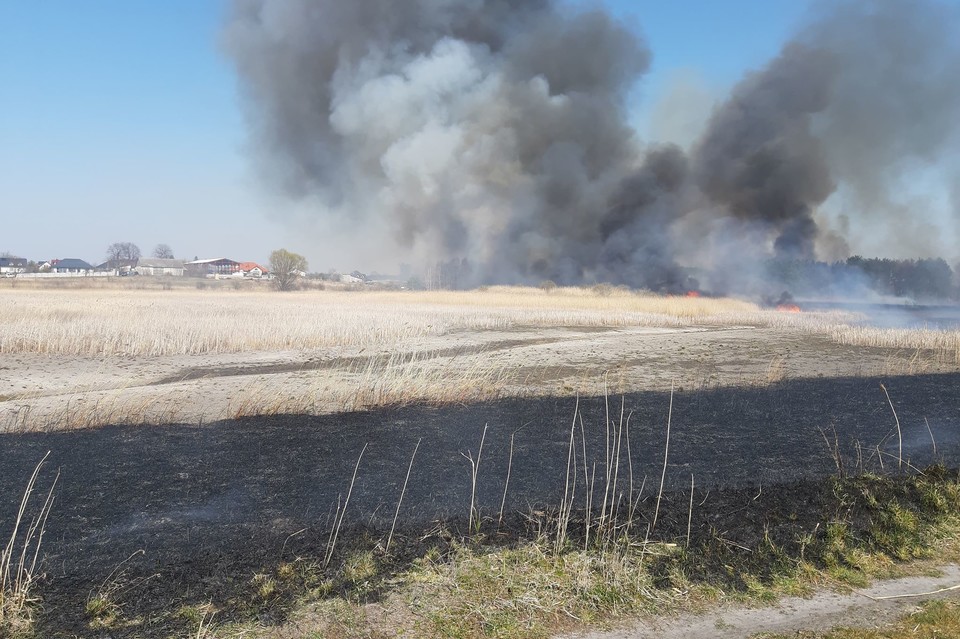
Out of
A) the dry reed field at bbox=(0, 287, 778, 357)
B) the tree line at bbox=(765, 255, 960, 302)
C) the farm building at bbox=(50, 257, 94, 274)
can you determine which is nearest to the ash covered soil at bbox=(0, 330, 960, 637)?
the dry reed field at bbox=(0, 287, 778, 357)

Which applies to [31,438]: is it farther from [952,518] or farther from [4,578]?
[952,518]

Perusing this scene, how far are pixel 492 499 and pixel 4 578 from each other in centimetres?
374

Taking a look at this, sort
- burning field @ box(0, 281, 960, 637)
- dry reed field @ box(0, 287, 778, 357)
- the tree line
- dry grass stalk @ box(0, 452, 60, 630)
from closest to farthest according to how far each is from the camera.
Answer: dry grass stalk @ box(0, 452, 60, 630) → burning field @ box(0, 281, 960, 637) → dry reed field @ box(0, 287, 778, 357) → the tree line

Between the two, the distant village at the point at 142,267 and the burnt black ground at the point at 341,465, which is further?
the distant village at the point at 142,267

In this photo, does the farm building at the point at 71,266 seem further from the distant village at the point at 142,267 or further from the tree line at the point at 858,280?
the tree line at the point at 858,280

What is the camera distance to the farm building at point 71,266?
107m

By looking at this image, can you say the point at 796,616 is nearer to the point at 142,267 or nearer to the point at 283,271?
the point at 283,271

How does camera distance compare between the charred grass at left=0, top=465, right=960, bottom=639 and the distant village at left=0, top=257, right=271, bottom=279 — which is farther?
the distant village at left=0, top=257, right=271, bottom=279

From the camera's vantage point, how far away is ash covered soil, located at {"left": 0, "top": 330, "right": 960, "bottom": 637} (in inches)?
197

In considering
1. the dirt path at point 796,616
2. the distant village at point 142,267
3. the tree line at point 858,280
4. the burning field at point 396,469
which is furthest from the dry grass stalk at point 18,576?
the distant village at point 142,267

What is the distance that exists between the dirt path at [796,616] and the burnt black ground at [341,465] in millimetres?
1951

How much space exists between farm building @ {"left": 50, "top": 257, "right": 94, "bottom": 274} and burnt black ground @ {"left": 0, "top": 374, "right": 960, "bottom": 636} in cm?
11305

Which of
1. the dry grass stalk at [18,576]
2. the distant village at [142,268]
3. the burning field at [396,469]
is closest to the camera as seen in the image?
the dry grass stalk at [18,576]

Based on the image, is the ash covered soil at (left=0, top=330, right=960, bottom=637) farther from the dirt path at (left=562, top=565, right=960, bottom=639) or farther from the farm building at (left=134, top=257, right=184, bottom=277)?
the farm building at (left=134, top=257, right=184, bottom=277)
